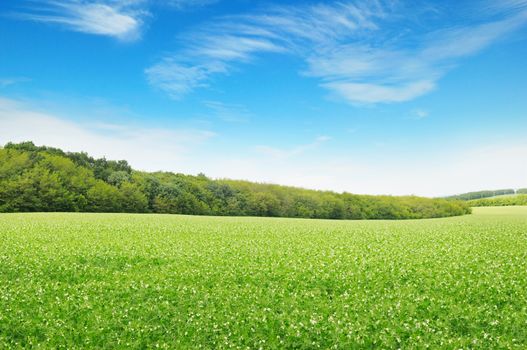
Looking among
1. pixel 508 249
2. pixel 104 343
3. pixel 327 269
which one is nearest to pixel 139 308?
pixel 104 343

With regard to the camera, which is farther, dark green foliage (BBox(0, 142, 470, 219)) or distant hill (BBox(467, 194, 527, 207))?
distant hill (BBox(467, 194, 527, 207))

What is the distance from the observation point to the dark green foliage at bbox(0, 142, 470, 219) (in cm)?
7694

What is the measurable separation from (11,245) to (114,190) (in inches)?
2512

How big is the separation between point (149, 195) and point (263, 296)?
82933 mm

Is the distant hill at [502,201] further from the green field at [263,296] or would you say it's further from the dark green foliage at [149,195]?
the green field at [263,296]

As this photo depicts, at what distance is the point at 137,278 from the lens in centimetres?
1909

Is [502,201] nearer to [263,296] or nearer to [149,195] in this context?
[149,195]

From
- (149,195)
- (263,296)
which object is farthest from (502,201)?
(263,296)

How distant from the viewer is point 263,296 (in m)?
16.6

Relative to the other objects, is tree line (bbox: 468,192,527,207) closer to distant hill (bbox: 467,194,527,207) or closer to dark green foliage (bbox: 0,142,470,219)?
distant hill (bbox: 467,194,527,207)

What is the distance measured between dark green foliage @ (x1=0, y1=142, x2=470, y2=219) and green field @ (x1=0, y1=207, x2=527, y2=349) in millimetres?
57011

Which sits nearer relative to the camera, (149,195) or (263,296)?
(263,296)

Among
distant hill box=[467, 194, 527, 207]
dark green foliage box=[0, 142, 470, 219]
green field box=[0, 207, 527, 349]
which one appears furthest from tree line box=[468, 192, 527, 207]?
green field box=[0, 207, 527, 349]

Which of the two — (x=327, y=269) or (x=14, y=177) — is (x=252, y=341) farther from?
(x=14, y=177)
